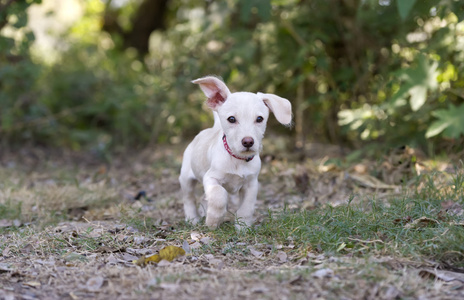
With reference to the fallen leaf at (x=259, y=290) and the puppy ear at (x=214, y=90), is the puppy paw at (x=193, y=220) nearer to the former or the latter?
the puppy ear at (x=214, y=90)

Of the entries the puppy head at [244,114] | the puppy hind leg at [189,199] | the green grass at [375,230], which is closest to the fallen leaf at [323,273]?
the green grass at [375,230]

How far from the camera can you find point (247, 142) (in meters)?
3.46

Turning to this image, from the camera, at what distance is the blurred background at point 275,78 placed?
6.01m

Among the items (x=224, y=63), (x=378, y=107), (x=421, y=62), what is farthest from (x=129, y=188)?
(x=421, y=62)

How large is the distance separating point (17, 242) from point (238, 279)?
1.68m

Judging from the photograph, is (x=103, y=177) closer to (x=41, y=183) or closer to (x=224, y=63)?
(x=41, y=183)

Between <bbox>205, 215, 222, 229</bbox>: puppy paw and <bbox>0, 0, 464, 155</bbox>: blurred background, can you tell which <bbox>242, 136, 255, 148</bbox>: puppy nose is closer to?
<bbox>205, 215, 222, 229</bbox>: puppy paw

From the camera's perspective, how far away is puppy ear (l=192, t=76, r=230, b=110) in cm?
374

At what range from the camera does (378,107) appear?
6109mm

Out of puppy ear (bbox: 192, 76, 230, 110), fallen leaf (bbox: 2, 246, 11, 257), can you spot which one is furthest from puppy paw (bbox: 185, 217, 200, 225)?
fallen leaf (bbox: 2, 246, 11, 257)

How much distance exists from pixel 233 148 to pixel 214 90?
1.57ft

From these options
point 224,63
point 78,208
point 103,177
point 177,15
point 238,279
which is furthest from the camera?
point 177,15

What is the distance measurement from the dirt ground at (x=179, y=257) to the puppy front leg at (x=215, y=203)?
9 cm

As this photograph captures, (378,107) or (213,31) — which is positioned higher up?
(213,31)
